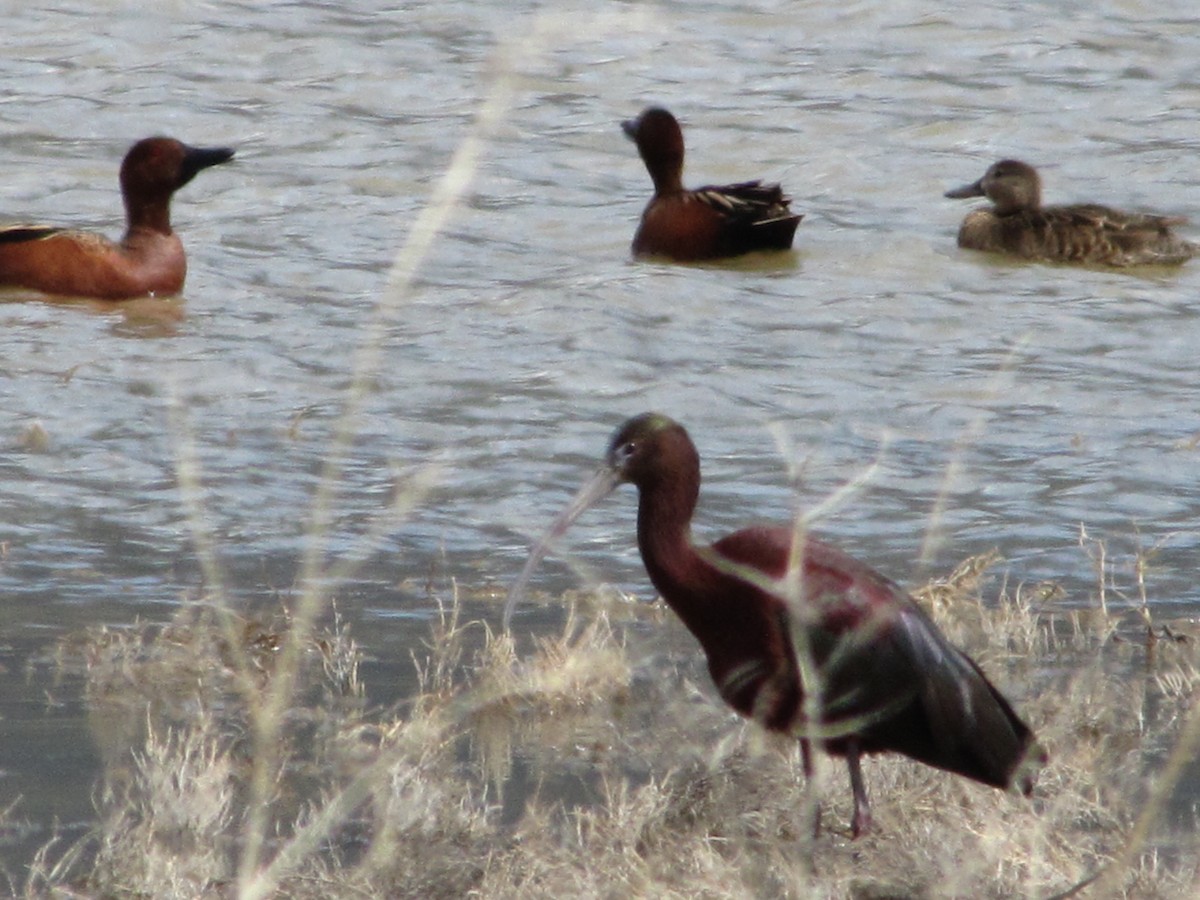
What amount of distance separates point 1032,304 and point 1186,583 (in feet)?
14.8

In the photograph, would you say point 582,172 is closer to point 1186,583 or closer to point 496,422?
point 496,422

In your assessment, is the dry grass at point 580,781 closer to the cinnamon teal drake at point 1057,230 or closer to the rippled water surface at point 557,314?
the rippled water surface at point 557,314

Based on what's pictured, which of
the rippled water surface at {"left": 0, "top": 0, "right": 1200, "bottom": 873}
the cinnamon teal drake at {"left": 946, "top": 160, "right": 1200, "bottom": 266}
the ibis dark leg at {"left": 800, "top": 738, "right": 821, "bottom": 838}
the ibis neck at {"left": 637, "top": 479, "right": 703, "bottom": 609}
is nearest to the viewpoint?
the ibis dark leg at {"left": 800, "top": 738, "right": 821, "bottom": 838}

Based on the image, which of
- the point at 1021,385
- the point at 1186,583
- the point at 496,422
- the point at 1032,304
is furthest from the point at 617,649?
the point at 1032,304

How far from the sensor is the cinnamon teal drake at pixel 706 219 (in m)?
12.0

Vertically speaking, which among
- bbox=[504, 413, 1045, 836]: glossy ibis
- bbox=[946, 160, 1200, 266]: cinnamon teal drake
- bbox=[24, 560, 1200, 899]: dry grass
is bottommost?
bbox=[946, 160, 1200, 266]: cinnamon teal drake

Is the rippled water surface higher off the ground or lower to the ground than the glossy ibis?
lower

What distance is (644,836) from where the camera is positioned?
4.56m

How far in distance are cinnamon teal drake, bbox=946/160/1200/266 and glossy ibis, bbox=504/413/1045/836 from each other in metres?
7.29

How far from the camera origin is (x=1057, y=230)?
12164 millimetres

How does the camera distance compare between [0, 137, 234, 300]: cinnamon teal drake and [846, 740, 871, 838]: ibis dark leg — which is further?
[0, 137, 234, 300]: cinnamon teal drake

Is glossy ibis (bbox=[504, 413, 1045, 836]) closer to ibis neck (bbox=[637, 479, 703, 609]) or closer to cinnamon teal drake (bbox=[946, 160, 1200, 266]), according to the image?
ibis neck (bbox=[637, 479, 703, 609])

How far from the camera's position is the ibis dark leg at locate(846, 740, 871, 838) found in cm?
469

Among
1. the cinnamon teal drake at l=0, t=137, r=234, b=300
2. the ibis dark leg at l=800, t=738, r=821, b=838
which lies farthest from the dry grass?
the cinnamon teal drake at l=0, t=137, r=234, b=300
